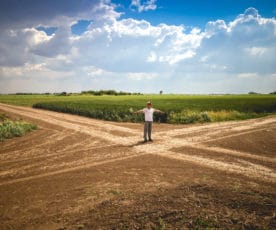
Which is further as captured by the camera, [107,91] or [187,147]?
[107,91]

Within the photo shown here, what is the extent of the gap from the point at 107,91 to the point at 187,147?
362ft

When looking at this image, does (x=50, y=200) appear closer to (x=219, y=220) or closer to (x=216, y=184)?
(x=219, y=220)

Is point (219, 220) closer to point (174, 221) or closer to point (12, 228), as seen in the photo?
point (174, 221)

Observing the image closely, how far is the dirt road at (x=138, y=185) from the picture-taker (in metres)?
5.22

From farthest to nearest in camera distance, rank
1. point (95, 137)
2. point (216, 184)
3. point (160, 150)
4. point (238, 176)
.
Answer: point (95, 137) < point (160, 150) < point (238, 176) < point (216, 184)

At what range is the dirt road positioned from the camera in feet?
17.1

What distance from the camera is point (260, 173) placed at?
788cm

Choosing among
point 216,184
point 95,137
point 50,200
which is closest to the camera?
point 50,200

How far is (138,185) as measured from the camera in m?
6.98

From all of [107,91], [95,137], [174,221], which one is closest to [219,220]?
[174,221]

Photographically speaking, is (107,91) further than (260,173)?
Yes

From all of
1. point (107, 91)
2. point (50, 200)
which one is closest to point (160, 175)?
point (50, 200)

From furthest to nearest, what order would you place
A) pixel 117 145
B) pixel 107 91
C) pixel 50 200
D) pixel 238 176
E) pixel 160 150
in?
pixel 107 91 → pixel 117 145 → pixel 160 150 → pixel 238 176 → pixel 50 200

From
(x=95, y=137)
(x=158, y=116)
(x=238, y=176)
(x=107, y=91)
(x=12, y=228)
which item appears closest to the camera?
(x=12, y=228)
